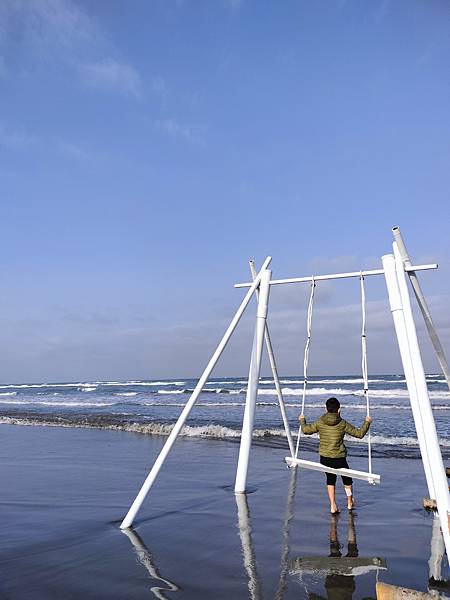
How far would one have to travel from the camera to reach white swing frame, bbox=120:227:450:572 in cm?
566

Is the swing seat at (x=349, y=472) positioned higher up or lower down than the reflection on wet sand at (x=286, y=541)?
higher up

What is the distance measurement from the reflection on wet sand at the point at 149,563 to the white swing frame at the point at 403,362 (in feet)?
1.26

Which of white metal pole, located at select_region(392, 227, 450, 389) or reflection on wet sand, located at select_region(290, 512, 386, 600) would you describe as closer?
reflection on wet sand, located at select_region(290, 512, 386, 600)

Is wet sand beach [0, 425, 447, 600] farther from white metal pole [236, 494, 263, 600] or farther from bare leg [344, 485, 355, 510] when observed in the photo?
bare leg [344, 485, 355, 510]

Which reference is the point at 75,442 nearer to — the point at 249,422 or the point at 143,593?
the point at 249,422

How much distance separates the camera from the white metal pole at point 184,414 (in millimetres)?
7219

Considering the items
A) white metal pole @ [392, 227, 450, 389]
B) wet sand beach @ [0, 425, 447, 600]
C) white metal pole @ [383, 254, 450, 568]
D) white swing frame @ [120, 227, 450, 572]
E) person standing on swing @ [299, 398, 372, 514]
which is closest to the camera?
wet sand beach @ [0, 425, 447, 600]

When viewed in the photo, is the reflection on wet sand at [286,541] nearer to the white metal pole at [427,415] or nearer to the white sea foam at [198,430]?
the white metal pole at [427,415]

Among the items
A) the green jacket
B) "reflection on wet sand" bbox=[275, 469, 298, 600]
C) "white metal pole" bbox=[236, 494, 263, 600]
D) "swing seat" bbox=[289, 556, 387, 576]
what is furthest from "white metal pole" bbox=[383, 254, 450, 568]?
"white metal pole" bbox=[236, 494, 263, 600]

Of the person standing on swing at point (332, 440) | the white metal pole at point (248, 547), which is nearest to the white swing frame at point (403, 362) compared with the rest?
the person standing on swing at point (332, 440)

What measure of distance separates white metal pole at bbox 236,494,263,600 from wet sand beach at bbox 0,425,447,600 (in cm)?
1

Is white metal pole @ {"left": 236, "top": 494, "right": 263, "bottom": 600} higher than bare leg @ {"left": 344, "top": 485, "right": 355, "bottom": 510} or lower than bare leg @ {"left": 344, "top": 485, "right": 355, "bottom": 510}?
lower

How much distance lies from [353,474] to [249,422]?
2.01 metres

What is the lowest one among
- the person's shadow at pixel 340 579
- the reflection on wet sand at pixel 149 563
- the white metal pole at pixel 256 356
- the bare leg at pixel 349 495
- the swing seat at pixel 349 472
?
the person's shadow at pixel 340 579
